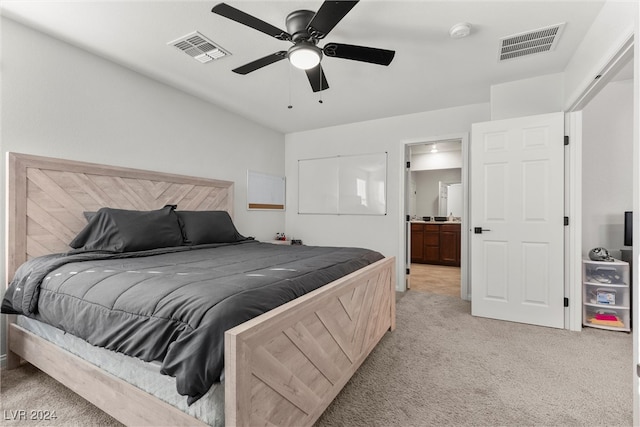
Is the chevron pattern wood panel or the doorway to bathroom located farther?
the doorway to bathroom

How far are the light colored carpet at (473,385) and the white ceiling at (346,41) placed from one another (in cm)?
248

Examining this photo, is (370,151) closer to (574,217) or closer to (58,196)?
(574,217)

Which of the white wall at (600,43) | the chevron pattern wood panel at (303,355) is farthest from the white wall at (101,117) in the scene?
the white wall at (600,43)

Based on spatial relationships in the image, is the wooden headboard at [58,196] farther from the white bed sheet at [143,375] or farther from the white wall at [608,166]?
the white wall at [608,166]

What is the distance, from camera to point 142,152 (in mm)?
3016

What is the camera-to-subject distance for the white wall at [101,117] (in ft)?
7.20

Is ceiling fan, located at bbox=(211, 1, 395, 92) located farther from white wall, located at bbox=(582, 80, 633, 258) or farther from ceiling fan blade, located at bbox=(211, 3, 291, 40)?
white wall, located at bbox=(582, 80, 633, 258)

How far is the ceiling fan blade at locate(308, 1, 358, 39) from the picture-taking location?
1.56m

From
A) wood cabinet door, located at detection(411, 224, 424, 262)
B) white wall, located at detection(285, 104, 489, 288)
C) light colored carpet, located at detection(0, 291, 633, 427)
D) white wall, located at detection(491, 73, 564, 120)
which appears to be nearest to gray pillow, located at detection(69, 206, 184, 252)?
light colored carpet, located at detection(0, 291, 633, 427)

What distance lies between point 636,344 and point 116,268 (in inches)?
Result: 92.5

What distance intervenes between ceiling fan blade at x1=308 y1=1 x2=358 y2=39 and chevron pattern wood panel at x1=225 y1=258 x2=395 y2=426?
1.50 metres

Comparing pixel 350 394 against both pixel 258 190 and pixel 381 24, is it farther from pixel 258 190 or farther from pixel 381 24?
pixel 258 190

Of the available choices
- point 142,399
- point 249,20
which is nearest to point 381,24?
point 249,20

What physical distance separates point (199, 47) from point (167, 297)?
7.23 feet
